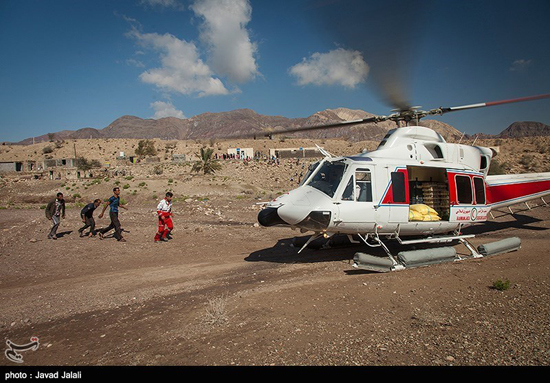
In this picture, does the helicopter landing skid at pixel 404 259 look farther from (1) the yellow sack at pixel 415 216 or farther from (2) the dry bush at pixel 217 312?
(2) the dry bush at pixel 217 312

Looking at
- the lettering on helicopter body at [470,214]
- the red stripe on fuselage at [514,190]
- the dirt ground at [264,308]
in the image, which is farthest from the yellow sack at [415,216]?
the red stripe on fuselage at [514,190]

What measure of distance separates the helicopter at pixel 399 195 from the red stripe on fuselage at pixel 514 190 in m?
0.06

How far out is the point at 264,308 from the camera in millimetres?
5445

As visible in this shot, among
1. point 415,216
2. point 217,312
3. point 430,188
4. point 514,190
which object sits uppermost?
point 430,188

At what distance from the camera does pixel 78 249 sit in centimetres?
1040

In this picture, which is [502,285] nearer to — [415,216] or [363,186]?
[415,216]

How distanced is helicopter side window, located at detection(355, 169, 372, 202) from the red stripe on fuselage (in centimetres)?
548

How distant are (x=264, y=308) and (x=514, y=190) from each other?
10781 millimetres

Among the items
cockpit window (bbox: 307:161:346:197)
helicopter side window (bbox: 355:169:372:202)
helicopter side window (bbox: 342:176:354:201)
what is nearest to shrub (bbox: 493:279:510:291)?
helicopter side window (bbox: 355:169:372:202)

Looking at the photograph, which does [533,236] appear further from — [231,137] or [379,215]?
[231,137]

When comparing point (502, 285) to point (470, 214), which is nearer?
point (502, 285)

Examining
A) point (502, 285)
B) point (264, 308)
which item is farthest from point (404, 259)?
point (264, 308)

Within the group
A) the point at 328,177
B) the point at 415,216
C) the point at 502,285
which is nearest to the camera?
the point at 502,285
